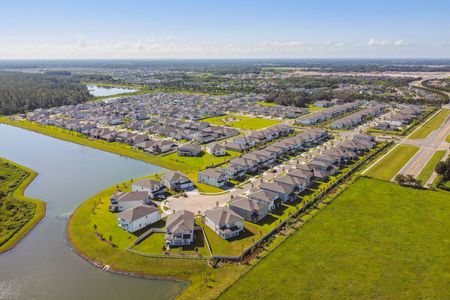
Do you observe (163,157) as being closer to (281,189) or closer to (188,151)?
(188,151)

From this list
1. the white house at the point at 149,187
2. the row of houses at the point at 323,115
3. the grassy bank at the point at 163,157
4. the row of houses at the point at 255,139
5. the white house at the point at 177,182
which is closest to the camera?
the white house at the point at 149,187

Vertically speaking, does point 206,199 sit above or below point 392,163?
below

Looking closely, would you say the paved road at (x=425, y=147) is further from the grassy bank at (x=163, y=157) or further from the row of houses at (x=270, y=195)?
the grassy bank at (x=163, y=157)

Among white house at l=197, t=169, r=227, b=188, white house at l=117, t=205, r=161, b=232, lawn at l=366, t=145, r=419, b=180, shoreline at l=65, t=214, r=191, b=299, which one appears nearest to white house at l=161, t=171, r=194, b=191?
white house at l=197, t=169, r=227, b=188

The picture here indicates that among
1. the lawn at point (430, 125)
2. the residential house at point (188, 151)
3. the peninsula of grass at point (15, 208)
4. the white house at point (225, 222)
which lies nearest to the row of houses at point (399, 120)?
the lawn at point (430, 125)

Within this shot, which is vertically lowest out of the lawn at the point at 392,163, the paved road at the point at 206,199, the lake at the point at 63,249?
the lake at the point at 63,249

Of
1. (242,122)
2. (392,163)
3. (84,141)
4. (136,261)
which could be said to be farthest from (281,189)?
(242,122)

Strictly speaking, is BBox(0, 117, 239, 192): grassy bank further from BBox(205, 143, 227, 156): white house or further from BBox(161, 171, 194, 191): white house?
BBox(161, 171, 194, 191): white house

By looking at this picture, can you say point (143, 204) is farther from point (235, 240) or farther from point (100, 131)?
point (100, 131)
